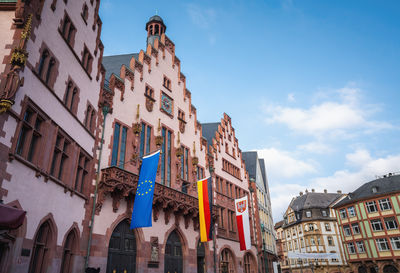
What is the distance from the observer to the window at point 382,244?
1896 inches

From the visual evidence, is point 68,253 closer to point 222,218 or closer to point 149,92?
point 149,92

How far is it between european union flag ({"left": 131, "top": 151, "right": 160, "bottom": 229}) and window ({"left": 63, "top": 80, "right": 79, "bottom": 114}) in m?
4.83

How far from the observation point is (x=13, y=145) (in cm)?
1098

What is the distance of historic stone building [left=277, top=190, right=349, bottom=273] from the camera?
62938 mm

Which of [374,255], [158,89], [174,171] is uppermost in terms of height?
[158,89]

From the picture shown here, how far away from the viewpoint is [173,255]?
2288 centimetres

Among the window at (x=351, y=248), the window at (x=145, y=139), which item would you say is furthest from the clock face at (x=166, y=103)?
the window at (x=351, y=248)

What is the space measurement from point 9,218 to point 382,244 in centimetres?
5481

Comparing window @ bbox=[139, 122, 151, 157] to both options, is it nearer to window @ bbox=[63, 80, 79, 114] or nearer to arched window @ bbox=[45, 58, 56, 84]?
window @ bbox=[63, 80, 79, 114]

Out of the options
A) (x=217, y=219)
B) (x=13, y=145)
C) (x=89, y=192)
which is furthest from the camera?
(x=217, y=219)

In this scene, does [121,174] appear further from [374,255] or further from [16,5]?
[374,255]

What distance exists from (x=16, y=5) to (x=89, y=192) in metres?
9.92

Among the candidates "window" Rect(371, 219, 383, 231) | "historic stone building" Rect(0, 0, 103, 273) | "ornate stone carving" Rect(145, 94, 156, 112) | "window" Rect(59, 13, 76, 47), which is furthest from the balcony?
"window" Rect(371, 219, 383, 231)

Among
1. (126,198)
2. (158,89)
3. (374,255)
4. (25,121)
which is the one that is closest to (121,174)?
(126,198)
